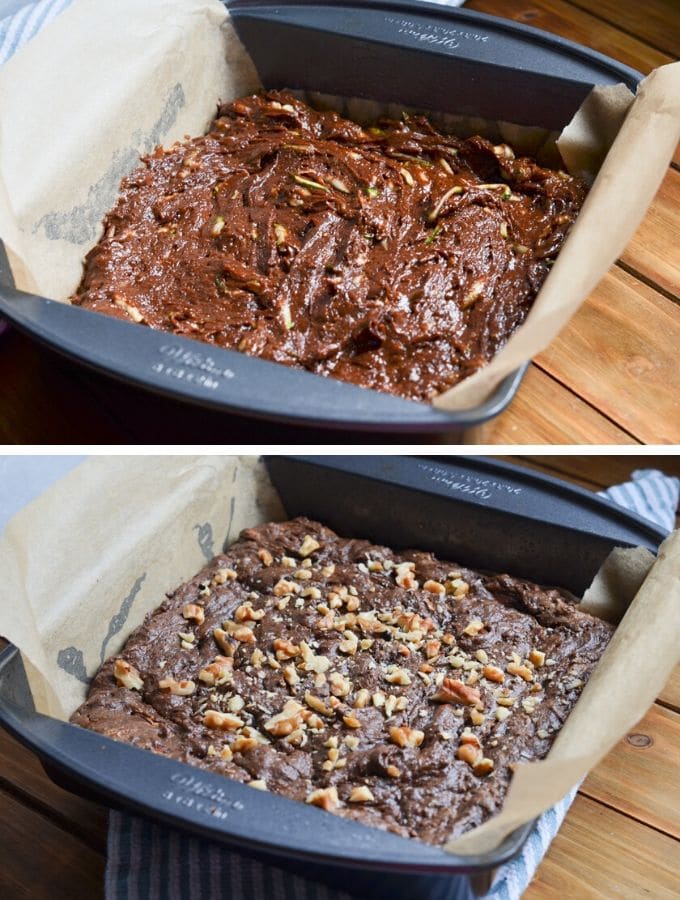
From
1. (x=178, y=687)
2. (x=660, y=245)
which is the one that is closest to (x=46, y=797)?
(x=178, y=687)

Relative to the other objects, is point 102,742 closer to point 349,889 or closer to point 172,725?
point 172,725

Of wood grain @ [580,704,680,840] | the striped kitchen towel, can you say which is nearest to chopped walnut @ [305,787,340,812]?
wood grain @ [580,704,680,840]

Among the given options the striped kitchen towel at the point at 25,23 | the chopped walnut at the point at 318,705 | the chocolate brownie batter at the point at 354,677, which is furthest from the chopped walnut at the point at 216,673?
the striped kitchen towel at the point at 25,23

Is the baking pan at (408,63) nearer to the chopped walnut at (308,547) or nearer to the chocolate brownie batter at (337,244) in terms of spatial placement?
the chocolate brownie batter at (337,244)

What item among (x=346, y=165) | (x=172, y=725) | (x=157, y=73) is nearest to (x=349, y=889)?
(x=172, y=725)

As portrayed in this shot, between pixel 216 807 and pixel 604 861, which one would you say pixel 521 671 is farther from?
pixel 216 807
